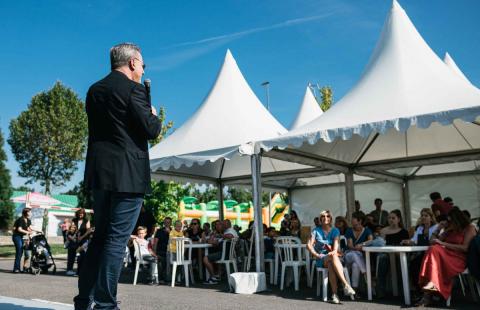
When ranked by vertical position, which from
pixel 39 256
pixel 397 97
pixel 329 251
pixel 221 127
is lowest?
pixel 39 256

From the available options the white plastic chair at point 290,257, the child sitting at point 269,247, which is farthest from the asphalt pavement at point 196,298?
the child sitting at point 269,247

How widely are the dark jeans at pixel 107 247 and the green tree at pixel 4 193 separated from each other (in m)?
35.9

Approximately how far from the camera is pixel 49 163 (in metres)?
34.1

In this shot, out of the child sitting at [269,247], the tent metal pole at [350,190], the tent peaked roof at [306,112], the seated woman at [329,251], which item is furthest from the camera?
the tent peaked roof at [306,112]

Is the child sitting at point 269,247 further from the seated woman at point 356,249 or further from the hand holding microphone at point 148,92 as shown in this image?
the hand holding microphone at point 148,92

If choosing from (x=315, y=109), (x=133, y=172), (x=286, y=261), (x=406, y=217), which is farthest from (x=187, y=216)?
(x=133, y=172)

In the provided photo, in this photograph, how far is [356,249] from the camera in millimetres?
6734

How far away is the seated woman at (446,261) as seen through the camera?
548 cm

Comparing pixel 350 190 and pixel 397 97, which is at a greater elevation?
pixel 397 97

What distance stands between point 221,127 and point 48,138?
1069 inches

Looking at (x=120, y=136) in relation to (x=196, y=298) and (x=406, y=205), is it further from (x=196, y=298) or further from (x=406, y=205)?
(x=406, y=205)

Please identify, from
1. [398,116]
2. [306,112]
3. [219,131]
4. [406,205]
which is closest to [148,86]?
[398,116]

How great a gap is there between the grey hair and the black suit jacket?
14 centimetres

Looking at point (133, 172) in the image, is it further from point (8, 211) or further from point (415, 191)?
point (8, 211)
